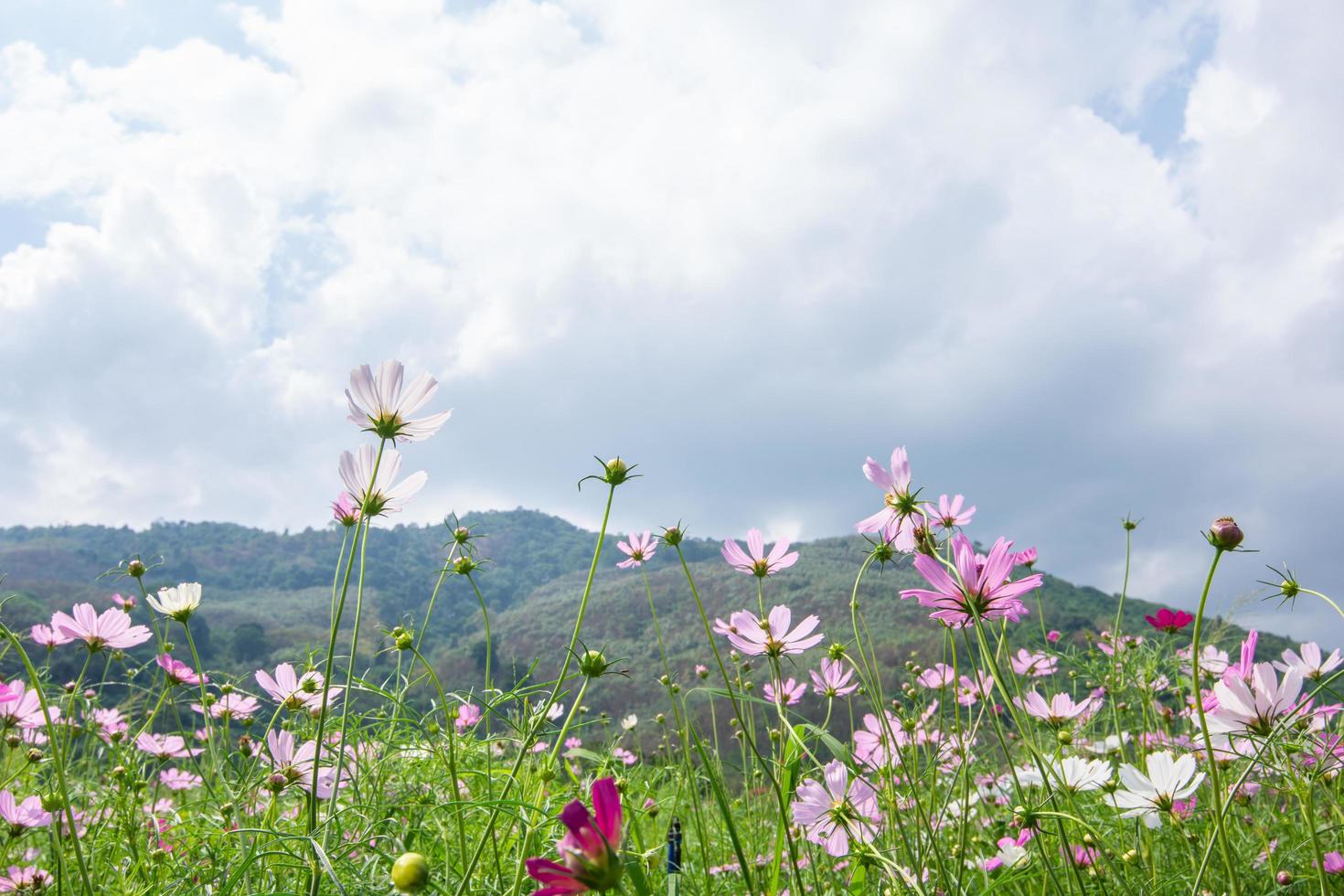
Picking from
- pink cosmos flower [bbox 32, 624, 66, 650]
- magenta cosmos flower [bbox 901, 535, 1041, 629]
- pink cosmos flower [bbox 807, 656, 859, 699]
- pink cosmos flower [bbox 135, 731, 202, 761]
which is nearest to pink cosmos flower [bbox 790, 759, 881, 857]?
pink cosmos flower [bbox 807, 656, 859, 699]

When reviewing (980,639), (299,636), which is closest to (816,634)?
(980,639)

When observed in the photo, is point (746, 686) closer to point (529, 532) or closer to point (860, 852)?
point (860, 852)

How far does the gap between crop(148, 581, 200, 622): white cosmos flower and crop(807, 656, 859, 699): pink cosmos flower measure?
3.56ft

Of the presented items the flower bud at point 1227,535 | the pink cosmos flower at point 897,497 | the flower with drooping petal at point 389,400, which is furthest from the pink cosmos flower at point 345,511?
the flower bud at point 1227,535

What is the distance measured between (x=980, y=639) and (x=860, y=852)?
0.40 meters

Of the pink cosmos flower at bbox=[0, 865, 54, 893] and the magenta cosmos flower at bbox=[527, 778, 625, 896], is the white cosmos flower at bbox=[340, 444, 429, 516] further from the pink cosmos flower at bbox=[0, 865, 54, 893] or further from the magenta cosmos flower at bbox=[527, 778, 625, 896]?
the pink cosmos flower at bbox=[0, 865, 54, 893]

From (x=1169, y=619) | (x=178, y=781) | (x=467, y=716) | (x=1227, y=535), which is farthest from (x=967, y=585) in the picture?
(x=178, y=781)

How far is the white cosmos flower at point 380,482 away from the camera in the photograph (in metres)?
0.99

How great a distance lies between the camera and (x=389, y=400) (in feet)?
3.27

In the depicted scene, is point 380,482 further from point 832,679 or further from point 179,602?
point 832,679

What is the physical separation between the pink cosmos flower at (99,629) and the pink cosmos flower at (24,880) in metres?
0.39

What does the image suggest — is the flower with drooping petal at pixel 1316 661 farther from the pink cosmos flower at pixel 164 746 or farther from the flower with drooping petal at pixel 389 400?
Result: the pink cosmos flower at pixel 164 746

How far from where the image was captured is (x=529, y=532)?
88438 millimetres

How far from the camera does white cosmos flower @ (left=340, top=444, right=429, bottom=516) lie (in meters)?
0.99
